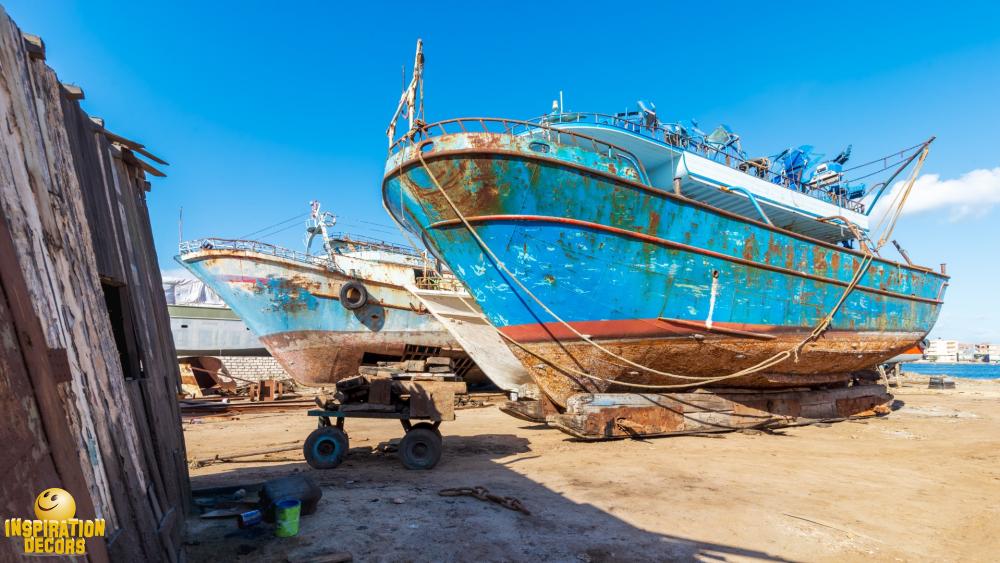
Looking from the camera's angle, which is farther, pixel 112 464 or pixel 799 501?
pixel 799 501

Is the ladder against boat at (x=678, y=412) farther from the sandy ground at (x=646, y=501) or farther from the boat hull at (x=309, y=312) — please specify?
the boat hull at (x=309, y=312)

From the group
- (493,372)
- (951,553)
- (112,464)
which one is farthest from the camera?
(493,372)

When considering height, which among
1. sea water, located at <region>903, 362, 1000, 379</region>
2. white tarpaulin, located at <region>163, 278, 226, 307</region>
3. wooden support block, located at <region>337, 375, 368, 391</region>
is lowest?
sea water, located at <region>903, 362, 1000, 379</region>

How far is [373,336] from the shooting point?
15.2 meters

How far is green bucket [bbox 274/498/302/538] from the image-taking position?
3.58m

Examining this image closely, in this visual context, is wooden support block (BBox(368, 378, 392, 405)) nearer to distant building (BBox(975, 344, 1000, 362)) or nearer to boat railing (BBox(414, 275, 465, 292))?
boat railing (BBox(414, 275, 465, 292))

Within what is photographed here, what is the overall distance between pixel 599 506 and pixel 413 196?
5956 mm

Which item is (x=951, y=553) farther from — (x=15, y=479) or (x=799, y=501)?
(x=15, y=479)

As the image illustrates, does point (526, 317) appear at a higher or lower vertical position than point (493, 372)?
higher

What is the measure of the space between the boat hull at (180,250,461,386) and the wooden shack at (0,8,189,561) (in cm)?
1098

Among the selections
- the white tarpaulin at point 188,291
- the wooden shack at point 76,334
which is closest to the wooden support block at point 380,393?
the wooden shack at point 76,334

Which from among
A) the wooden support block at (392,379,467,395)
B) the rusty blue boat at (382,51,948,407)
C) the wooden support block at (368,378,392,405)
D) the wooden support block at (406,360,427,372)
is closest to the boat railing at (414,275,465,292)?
the rusty blue boat at (382,51,948,407)

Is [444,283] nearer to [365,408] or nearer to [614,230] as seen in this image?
[614,230]

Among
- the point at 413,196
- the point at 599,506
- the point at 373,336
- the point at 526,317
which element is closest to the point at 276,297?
the point at 373,336
